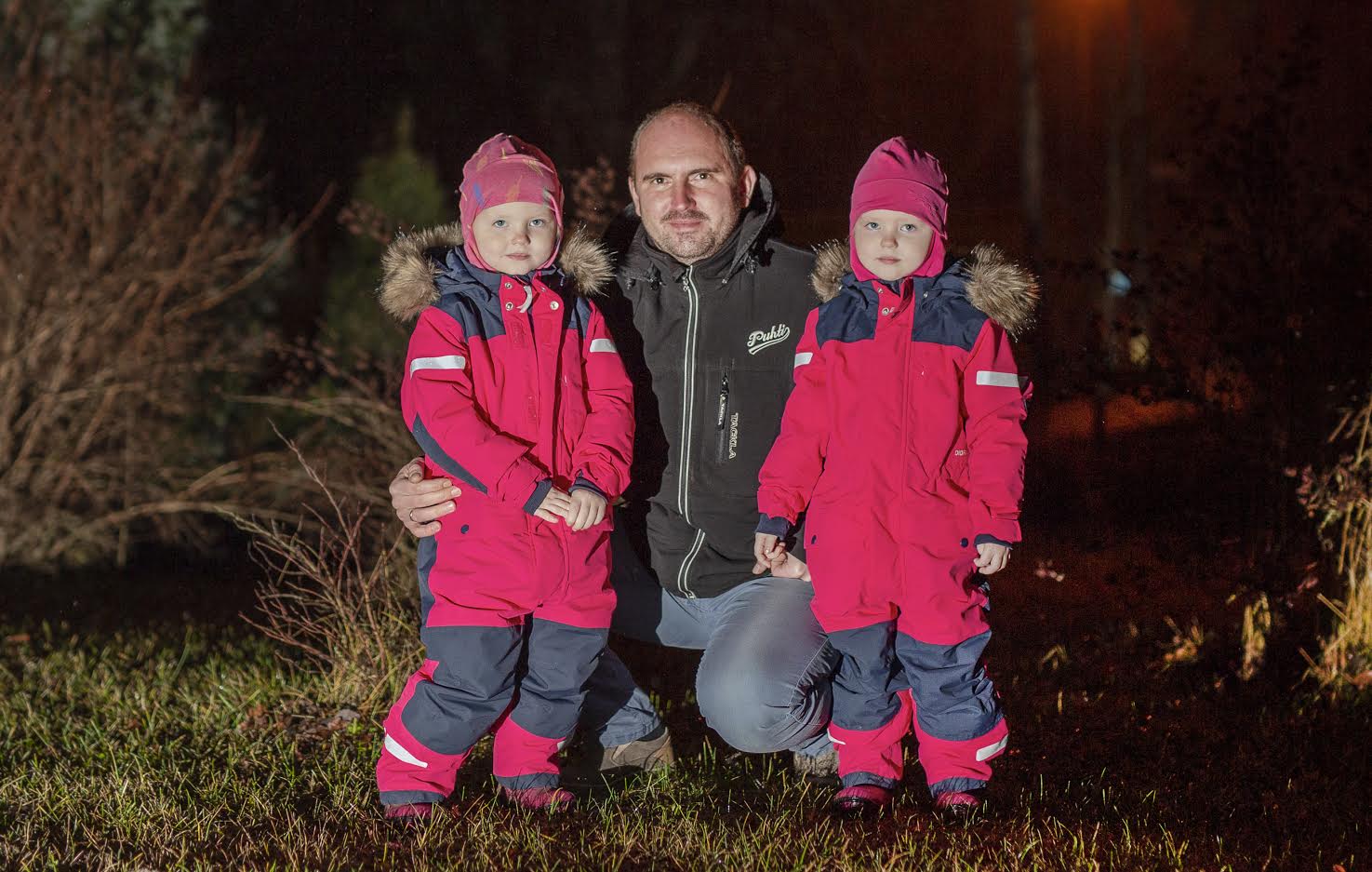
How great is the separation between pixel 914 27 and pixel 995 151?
1.32m

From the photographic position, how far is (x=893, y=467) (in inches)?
124

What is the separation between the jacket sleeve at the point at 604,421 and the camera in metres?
3.19

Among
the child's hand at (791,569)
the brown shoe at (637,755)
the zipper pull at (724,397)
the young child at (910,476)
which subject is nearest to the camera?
the young child at (910,476)

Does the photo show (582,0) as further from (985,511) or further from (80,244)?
(985,511)

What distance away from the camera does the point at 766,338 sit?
3.56m

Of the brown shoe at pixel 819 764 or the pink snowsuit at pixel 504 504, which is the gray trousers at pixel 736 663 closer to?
the brown shoe at pixel 819 764

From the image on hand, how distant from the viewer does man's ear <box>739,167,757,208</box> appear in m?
3.66

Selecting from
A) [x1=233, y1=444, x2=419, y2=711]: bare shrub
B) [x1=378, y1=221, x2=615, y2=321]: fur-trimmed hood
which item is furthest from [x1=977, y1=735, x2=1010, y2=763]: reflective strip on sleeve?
[x1=233, y1=444, x2=419, y2=711]: bare shrub

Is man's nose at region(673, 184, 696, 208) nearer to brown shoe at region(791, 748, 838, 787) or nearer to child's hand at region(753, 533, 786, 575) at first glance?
child's hand at region(753, 533, 786, 575)

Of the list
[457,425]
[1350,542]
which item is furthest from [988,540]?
[1350,542]

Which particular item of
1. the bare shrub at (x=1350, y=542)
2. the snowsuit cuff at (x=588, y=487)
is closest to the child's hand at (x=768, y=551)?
the snowsuit cuff at (x=588, y=487)

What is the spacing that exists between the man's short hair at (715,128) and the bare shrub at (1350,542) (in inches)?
85.0

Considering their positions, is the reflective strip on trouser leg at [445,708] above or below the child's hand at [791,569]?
below

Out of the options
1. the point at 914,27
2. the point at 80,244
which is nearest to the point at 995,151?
the point at 914,27
